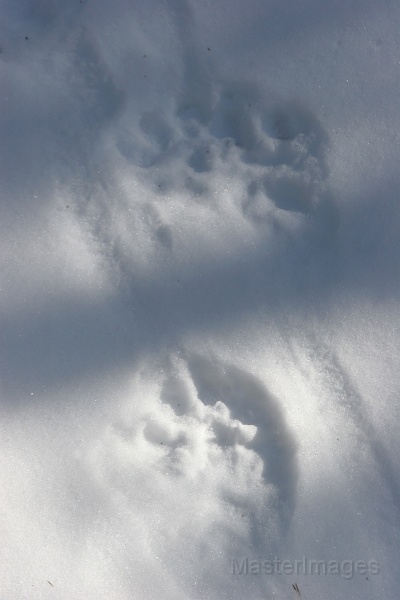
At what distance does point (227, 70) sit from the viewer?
1.39 metres

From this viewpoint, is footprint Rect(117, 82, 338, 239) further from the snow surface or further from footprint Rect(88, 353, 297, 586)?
footprint Rect(88, 353, 297, 586)

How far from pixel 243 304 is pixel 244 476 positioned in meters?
0.53

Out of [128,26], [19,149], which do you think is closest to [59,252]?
[19,149]

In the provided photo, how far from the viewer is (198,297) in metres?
1.36

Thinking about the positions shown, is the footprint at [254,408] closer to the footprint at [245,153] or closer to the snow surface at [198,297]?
the snow surface at [198,297]

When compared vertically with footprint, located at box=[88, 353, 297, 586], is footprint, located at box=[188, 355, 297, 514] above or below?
above

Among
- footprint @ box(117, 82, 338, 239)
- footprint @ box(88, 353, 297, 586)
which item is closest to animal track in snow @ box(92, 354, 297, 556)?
footprint @ box(88, 353, 297, 586)

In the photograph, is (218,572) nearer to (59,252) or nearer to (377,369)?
(377,369)

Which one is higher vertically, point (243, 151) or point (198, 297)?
point (243, 151)

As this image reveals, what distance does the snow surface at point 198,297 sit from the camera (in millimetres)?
1296

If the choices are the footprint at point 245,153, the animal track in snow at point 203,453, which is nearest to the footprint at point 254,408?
the animal track in snow at point 203,453

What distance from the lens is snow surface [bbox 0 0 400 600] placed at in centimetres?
130

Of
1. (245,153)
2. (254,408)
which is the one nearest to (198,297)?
(254,408)

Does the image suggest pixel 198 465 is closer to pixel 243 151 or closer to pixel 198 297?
pixel 198 297
